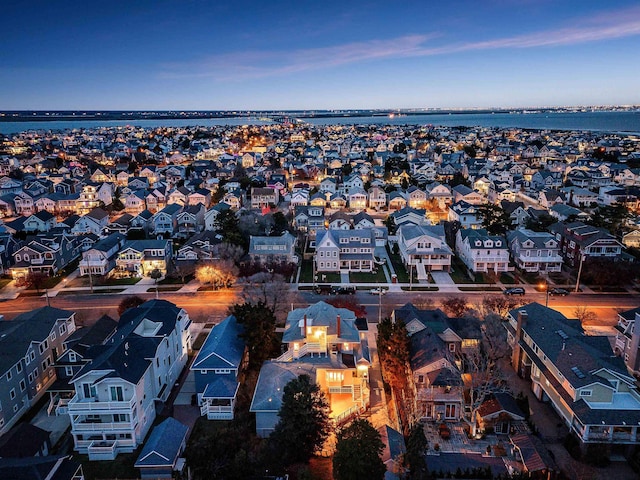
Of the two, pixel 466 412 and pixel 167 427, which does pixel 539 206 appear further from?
pixel 167 427

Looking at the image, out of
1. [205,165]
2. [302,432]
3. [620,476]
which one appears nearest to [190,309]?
[302,432]

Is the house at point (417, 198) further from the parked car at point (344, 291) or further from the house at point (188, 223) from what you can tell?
the parked car at point (344, 291)

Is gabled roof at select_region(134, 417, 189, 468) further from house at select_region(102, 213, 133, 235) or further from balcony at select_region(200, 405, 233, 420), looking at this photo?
house at select_region(102, 213, 133, 235)

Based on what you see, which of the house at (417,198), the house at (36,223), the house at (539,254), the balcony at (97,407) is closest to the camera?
the balcony at (97,407)

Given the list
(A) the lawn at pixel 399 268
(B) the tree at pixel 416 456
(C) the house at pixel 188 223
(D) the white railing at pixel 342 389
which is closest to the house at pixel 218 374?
(D) the white railing at pixel 342 389

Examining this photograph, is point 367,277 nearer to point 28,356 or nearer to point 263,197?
point 28,356

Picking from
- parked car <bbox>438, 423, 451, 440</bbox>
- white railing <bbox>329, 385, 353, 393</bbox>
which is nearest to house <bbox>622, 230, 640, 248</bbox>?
parked car <bbox>438, 423, 451, 440</bbox>
